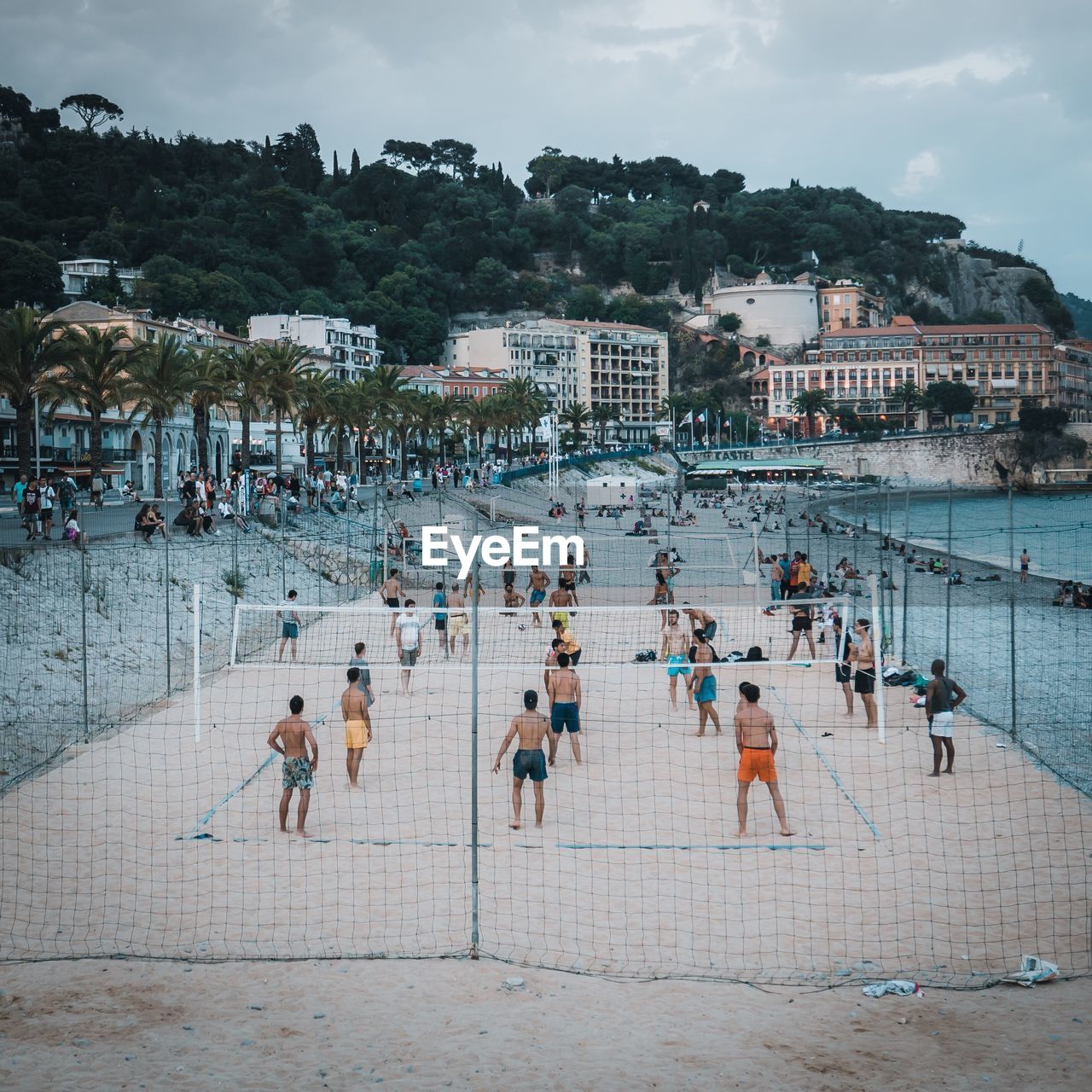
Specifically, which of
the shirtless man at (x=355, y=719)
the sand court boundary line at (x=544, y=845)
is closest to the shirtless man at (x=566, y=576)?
the shirtless man at (x=355, y=719)

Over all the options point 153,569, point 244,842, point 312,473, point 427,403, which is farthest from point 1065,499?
point 244,842

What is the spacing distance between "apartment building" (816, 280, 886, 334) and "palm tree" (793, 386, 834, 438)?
26.4m

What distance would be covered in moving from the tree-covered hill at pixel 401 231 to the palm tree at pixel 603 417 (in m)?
17.9

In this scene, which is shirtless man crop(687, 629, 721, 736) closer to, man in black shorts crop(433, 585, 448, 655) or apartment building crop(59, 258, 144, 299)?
man in black shorts crop(433, 585, 448, 655)

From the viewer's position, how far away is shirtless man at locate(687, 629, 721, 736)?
1312 centimetres

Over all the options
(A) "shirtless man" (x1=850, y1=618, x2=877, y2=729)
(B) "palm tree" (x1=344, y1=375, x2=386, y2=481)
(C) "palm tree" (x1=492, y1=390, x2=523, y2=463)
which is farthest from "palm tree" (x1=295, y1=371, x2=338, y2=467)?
(A) "shirtless man" (x1=850, y1=618, x2=877, y2=729)

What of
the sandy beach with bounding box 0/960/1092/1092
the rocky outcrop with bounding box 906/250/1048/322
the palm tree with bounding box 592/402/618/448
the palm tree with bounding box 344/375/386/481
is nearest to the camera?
the sandy beach with bounding box 0/960/1092/1092

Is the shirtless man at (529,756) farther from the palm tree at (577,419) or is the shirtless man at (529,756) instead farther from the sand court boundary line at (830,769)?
the palm tree at (577,419)

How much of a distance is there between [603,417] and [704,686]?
100162 millimetres

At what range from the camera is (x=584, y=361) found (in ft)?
408

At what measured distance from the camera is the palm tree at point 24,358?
92.5ft

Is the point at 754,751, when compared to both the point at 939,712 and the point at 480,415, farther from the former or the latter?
the point at 480,415

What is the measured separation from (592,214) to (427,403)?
353 ft

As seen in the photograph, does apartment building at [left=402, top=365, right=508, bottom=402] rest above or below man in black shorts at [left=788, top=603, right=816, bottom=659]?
above
